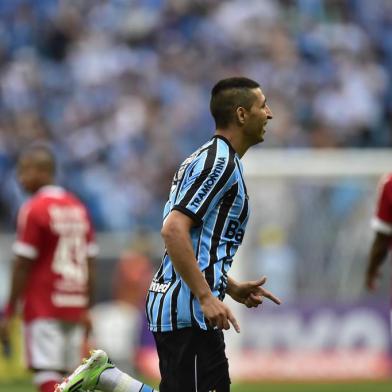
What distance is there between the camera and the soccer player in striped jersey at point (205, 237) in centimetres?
606

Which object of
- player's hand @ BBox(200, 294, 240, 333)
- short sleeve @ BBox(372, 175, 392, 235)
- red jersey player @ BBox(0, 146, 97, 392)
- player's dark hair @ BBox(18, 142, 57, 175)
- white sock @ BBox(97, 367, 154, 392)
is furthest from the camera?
player's dark hair @ BBox(18, 142, 57, 175)

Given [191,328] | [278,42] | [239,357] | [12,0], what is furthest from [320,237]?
[191,328]

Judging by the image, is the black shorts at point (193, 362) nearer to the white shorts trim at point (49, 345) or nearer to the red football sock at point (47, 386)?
the red football sock at point (47, 386)

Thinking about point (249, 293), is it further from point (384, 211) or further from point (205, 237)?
point (384, 211)

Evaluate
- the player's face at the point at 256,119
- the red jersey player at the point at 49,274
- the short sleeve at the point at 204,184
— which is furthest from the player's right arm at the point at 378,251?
the short sleeve at the point at 204,184

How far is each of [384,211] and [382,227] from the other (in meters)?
0.12

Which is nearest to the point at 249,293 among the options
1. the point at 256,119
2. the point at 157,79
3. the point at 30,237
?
the point at 256,119

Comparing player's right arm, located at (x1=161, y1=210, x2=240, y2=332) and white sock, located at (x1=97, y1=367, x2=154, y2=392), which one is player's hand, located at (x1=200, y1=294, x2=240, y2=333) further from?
white sock, located at (x1=97, y1=367, x2=154, y2=392)

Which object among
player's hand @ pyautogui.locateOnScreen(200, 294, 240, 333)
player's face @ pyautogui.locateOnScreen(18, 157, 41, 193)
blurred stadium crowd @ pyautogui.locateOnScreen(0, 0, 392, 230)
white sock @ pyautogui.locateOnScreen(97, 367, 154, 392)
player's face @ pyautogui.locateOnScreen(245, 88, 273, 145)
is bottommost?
white sock @ pyautogui.locateOnScreen(97, 367, 154, 392)

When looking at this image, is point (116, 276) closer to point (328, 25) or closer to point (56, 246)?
point (328, 25)

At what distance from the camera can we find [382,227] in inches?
342

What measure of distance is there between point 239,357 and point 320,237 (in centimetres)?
183

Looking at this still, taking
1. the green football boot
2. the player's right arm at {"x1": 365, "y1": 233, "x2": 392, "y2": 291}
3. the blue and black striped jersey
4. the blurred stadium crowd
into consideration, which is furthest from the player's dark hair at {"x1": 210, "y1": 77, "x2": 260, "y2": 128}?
the blurred stadium crowd

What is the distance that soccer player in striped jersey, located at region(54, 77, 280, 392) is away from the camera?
239 inches
